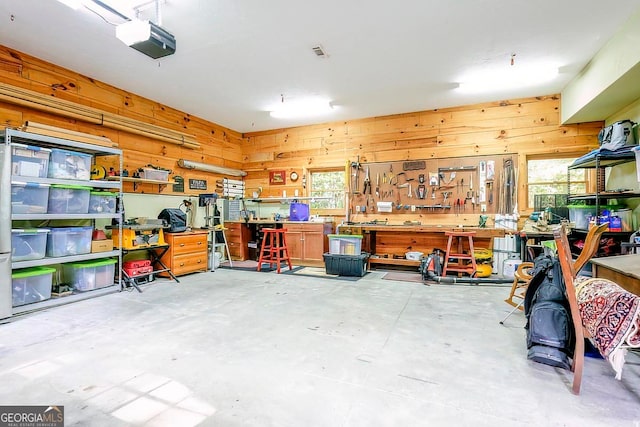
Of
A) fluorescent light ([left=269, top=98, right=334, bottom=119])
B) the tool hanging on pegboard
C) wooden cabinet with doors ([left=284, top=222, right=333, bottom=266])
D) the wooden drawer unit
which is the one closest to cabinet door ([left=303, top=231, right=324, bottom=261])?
wooden cabinet with doors ([left=284, top=222, right=333, bottom=266])

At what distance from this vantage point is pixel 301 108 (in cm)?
591

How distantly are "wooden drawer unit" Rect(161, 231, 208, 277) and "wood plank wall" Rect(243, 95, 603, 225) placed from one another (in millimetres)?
2401

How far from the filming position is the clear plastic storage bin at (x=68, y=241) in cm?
366

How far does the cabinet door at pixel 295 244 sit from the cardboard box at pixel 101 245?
3.16 m

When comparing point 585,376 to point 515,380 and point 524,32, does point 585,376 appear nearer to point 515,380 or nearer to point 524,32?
point 515,380

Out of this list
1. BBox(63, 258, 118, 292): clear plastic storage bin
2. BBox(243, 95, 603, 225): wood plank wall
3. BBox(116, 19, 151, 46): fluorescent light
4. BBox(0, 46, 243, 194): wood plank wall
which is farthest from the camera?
BBox(243, 95, 603, 225): wood plank wall

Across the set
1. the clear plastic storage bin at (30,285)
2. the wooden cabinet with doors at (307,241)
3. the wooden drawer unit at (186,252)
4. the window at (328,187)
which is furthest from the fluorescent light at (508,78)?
the clear plastic storage bin at (30,285)

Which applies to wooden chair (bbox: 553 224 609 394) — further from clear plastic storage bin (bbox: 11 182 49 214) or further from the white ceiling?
clear plastic storage bin (bbox: 11 182 49 214)

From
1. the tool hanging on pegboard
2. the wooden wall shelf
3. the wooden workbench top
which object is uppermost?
the tool hanging on pegboard

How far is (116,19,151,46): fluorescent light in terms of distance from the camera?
8.68 feet

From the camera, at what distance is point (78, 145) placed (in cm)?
381

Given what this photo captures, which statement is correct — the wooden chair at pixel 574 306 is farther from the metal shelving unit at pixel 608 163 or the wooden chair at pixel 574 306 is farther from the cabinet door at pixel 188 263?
the cabinet door at pixel 188 263

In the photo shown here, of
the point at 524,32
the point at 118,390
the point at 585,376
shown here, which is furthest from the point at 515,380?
the point at 524,32

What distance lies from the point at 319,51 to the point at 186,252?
3.87 meters
